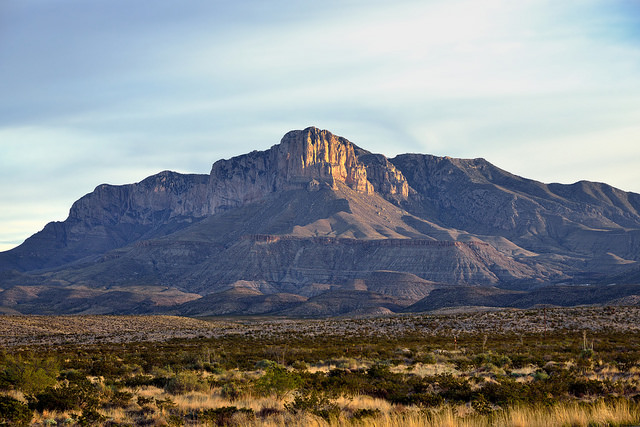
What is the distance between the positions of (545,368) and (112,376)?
17327 mm

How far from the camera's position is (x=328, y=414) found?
51.0 feet

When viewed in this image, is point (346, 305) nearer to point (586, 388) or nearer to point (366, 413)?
point (586, 388)

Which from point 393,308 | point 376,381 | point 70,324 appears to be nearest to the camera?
point 376,381

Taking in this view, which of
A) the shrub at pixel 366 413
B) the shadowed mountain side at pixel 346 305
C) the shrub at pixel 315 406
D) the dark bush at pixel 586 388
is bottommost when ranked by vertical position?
the shadowed mountain side at pixel 346 305

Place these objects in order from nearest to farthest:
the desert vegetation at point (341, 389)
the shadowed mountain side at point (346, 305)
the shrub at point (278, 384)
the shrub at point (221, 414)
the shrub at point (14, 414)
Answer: the desert vegetation at point (341, 389) → the shrub at point (14, 414) → the shrub at point (221, 414) → the shrub at point (278, 384) → the shadowed mountain side at point (346, 305)

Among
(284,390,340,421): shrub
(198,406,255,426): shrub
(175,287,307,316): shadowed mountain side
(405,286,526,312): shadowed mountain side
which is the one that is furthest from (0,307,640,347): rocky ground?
(175,287,307,316): shadowed mountain side

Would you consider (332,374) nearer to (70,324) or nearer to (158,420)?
(158,420)

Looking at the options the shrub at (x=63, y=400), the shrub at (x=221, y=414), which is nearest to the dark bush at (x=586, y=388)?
the shrub at (x=221, y=414)

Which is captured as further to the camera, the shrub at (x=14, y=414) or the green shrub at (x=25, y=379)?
the green shrub at (x=25, y=379)

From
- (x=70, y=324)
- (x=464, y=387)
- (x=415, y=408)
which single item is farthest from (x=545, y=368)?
(x=70, y=324)

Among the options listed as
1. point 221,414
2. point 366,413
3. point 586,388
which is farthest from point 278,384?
point 586,388

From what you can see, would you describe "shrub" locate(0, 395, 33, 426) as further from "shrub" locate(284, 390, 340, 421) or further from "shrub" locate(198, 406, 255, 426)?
"shrub" locate(284, 390, 340, 421)

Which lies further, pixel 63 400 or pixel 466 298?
pixel 466 298

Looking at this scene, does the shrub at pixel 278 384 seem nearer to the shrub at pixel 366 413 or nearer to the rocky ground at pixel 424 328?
the shrub at pixel 366 413
